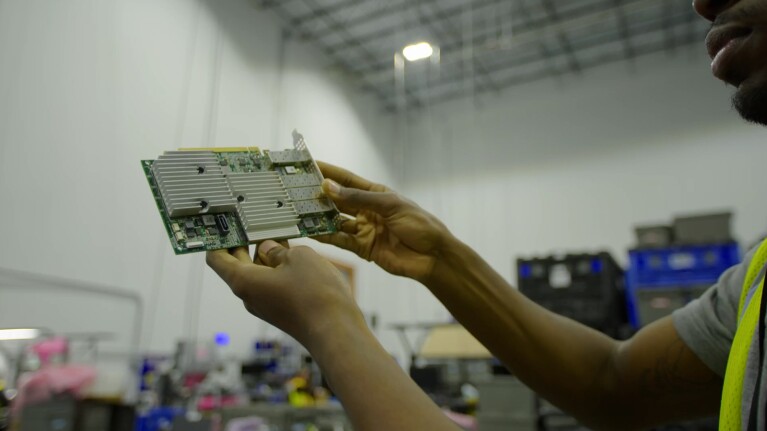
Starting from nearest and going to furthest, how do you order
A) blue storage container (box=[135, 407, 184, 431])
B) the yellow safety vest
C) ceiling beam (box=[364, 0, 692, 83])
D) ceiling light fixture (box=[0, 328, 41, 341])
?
1. the yellow safety vest
2. ceiling light fixture (box=[0, 328, 41, 341])
3. blue storage container (box=[135, 407, 184, 431])
4. ceiling beam (box=[364, 0, 692, 83])

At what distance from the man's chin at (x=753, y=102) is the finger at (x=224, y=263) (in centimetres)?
74

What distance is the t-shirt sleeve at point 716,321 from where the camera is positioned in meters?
0.90

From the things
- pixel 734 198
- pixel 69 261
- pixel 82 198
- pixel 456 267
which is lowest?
pixel 456 267

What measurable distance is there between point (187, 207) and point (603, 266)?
3629 millimetres

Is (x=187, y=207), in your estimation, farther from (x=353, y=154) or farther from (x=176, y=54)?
(x=353, y=154)

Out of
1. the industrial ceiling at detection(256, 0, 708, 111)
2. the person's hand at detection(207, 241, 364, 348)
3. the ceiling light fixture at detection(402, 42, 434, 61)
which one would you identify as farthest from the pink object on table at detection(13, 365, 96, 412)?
the ceiling light fixture at detection(402, 42, 434, 61)

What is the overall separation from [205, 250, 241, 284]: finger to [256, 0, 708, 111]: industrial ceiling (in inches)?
203

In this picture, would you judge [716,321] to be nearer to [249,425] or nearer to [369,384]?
[369,384]

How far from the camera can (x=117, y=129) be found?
12.1 ft

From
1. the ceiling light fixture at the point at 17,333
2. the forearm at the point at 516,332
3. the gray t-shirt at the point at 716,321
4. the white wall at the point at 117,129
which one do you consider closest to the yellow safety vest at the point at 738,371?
the gray t-shirt at the point at 716,321

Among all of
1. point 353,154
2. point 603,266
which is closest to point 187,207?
point 603,266

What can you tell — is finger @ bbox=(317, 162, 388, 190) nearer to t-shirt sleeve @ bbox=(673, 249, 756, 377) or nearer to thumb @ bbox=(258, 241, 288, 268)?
thumb @ bbox=(258, 241, 288, 268)

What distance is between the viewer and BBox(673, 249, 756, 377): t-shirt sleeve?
897mm

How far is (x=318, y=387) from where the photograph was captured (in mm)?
3896
